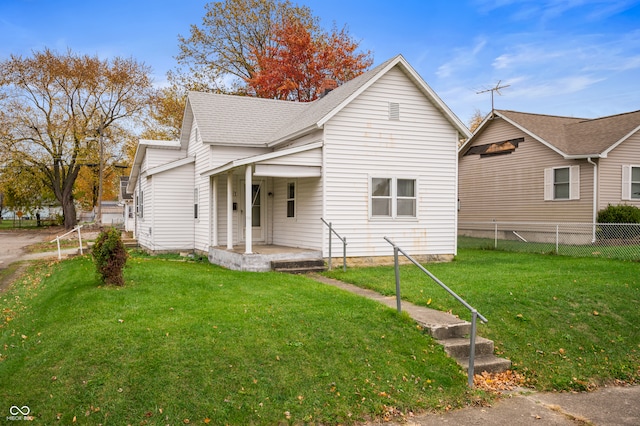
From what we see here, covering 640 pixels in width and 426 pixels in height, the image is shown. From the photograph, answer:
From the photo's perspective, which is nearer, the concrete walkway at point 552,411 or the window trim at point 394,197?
the concrete walkway at point 552,411

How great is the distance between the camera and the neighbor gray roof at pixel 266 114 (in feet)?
47.9

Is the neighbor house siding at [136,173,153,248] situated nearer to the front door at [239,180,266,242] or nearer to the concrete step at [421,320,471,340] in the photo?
the front door at [239,180,266,242]

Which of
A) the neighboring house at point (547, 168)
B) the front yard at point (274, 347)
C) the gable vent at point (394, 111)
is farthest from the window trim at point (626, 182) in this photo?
the gable vent at point (394, 111)

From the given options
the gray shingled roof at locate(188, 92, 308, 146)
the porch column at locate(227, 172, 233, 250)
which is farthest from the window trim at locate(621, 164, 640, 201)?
the porch column at locate(227, 172, 233, 250)

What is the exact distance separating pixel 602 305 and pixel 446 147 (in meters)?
7.30

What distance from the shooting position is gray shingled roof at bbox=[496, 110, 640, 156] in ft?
64.1

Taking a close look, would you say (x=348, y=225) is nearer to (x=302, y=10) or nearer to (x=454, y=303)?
(x=454, y=303)

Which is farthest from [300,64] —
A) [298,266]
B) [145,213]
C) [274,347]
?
[274,347]

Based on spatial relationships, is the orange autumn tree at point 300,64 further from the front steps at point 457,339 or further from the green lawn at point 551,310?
the front steps at point 457,339

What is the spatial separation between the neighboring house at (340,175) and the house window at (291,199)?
0.19 feet

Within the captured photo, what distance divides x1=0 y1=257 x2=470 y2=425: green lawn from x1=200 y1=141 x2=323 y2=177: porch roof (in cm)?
474

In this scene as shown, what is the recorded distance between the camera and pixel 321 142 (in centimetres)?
1388

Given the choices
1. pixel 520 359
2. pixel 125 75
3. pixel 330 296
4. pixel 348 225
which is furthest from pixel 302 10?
pixel 520 359

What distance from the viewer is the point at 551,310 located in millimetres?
8977
